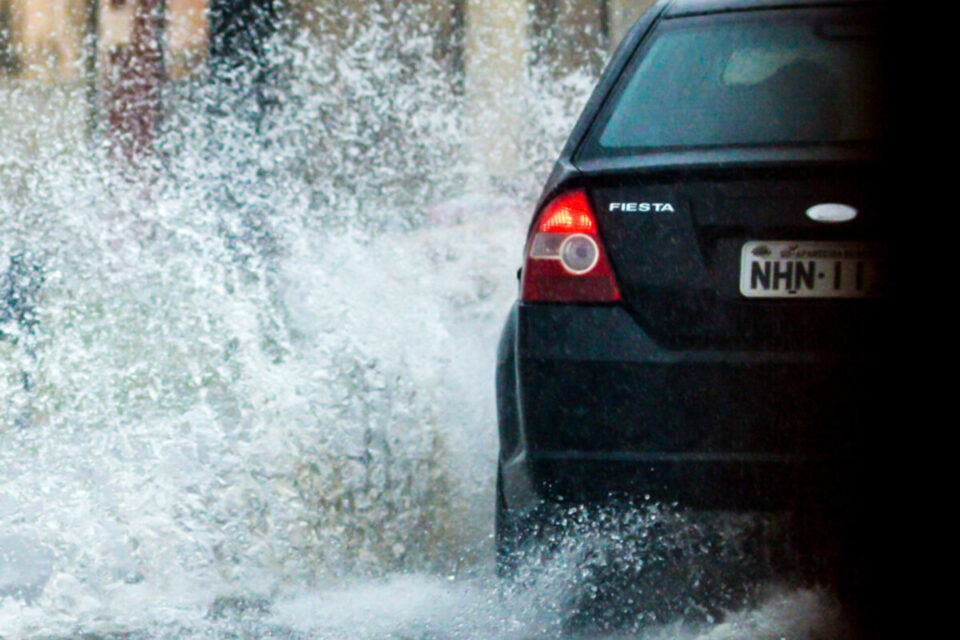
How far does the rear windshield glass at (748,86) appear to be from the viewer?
125 inches

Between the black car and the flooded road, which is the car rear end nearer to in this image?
the black car

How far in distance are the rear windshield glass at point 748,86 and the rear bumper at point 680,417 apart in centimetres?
50

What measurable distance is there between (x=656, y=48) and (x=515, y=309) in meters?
0.81

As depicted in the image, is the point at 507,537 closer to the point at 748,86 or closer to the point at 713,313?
the point at 713,313

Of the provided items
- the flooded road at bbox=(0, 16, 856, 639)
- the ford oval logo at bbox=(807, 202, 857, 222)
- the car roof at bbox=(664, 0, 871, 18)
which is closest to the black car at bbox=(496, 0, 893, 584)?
the ford oval logo at bbox=(807, 202, 857, 222)

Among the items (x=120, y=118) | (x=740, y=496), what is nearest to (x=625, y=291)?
(x=740, y=496)

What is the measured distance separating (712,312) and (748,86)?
70 cm

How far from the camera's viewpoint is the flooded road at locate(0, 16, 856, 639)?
341 cm

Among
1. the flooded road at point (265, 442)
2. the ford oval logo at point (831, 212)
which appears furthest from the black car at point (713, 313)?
the flooded road at point (265, 442)

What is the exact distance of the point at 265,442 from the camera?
4.64 m

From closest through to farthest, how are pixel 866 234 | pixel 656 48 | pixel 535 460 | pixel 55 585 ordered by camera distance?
1. pixel 866 234
2. pixel 535 460
3. pixel 656 48
4. pixel 55 585

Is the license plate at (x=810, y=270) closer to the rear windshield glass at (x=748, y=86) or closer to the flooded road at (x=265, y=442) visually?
the rear windshield glass at (x=748, y=86)

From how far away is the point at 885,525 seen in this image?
2980 millimetres

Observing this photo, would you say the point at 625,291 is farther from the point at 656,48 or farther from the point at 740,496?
the point at 656,48
